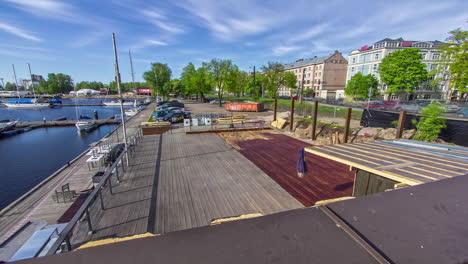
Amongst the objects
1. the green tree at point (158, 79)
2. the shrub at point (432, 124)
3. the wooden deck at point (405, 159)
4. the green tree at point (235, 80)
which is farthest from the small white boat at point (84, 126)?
the shrub at point (432, 124)

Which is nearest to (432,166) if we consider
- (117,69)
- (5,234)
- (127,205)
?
(127,205)

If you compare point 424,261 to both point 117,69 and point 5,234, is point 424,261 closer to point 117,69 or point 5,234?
point 117,69

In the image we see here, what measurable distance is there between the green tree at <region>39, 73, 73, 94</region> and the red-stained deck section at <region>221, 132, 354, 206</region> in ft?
513

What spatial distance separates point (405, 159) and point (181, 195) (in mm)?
6594

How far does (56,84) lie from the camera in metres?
121

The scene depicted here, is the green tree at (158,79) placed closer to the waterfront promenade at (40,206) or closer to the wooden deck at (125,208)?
the waterfront promenade at (40,206)

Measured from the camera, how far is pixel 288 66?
88.8 m

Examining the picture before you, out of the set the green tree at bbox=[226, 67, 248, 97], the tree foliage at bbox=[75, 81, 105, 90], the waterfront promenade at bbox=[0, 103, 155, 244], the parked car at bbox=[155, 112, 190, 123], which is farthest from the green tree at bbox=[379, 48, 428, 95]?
the tree foliage at bbox=[75, 81, 105, 90]

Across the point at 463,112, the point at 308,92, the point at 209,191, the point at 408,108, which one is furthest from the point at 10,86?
the point at 463,112

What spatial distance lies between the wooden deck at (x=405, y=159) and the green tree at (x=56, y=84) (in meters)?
161

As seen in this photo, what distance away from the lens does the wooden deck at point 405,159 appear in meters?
3.78

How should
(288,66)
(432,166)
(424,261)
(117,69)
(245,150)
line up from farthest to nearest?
(288,66), (245,150), (117,69), (432,166), (424,261)

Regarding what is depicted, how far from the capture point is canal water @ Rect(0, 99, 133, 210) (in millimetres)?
15016

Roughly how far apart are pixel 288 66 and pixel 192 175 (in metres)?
90.9
